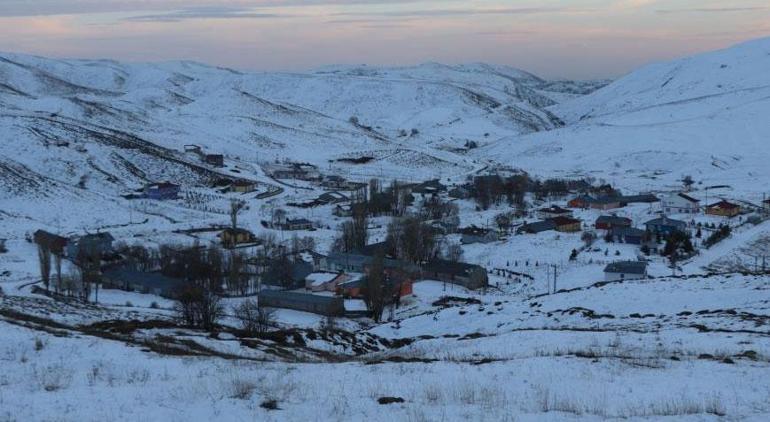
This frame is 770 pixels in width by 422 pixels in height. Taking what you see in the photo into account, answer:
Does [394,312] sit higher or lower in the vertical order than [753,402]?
lower

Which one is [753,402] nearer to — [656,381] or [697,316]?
[656,381]

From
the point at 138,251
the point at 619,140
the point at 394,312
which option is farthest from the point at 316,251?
the point at 619,140

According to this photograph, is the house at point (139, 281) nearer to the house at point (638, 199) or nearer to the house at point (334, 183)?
the house at point (638, 199)

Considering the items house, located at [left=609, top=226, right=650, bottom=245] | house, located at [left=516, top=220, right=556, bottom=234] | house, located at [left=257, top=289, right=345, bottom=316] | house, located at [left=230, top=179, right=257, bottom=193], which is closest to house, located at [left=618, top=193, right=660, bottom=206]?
house, located at [left=516, top=220, right=556, bottom=234]

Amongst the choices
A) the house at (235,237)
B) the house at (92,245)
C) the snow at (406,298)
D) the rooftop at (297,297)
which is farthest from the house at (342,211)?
the rooftop at (297,297)

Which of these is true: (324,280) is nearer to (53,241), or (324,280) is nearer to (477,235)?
(477,235)
